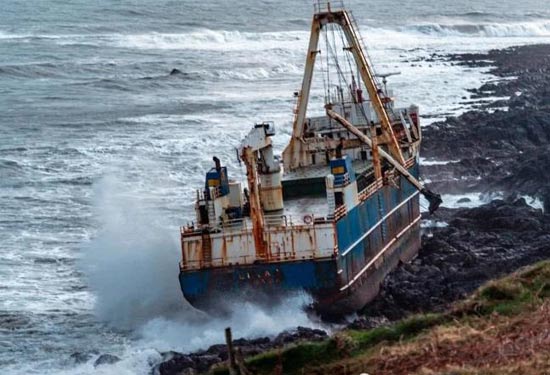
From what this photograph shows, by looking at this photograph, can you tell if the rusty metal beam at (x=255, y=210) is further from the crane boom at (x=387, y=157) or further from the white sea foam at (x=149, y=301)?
the crane boom at (x=387, y=157)

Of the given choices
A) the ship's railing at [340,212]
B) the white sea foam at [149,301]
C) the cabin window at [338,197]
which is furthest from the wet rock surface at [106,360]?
the cabin window at [338,197]

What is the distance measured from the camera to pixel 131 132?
54.0m

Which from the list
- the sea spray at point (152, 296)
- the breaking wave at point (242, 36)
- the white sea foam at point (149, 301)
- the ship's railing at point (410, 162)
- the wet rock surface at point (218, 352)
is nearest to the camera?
the wet rock surface at point (218, 352)

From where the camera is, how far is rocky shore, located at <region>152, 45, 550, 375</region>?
25.2 m

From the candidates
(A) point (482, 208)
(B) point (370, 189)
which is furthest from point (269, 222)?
(A) point (482, 208)

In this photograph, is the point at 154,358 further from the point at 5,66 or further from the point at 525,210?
the point at 5,66

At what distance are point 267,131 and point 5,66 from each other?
2181 inches

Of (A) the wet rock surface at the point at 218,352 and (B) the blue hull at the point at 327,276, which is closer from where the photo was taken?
(A) the wet rock surface at the point at 218,352

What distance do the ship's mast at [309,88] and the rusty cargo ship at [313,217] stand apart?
3 centimetres

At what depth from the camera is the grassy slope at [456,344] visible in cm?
1586

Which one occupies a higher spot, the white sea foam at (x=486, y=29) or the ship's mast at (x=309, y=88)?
the ship's mast at (x=309, y=88)

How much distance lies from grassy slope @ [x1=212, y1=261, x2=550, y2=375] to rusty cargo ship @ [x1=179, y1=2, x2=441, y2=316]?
514 centimetres

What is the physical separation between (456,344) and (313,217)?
27.9ft

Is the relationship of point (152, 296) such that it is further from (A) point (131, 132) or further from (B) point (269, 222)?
(A) point (131, 132)
